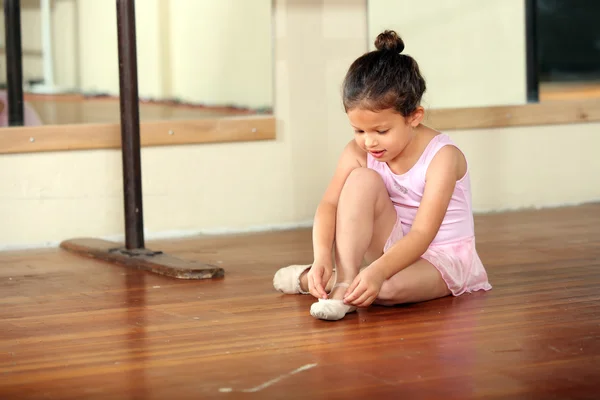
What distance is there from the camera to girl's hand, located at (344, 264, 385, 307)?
190 centimetres

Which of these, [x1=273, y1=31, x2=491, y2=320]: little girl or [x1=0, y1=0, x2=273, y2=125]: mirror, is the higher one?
[x1=0, y1=0, x2=273, y2=125]: mirror

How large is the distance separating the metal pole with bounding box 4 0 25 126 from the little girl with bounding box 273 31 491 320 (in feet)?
4.35

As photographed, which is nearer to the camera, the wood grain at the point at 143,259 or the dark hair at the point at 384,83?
the dark hair at the point at 384,83

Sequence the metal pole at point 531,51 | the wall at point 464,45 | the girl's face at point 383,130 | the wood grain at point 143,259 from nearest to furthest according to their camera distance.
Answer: the girl's face at point 383,130
the wood grain at point 143,259
the wall at point 464,45
the metal pole at point 531,51

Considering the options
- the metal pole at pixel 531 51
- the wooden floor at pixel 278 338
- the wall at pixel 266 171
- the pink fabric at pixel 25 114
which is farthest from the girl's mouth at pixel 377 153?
the metal pole at pixel 531 51

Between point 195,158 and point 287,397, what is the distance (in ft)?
6.38

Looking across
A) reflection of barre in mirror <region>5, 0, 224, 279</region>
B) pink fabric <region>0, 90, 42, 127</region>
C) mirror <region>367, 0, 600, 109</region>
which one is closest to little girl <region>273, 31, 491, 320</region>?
reflection of barre in mirror <region>5, 0, 224, 279</region>

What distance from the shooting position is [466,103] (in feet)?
11.9

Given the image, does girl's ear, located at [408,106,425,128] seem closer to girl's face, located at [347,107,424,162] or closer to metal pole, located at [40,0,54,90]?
girl's face, located at [347,107,424,162]

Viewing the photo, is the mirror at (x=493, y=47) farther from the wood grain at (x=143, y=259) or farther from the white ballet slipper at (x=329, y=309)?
the white ballet slipper at (x=329, y=309)

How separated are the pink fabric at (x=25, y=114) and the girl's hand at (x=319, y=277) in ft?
4.81

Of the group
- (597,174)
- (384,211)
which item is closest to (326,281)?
(384,211)

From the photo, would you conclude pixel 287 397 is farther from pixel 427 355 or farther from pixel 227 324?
pixel 227 324

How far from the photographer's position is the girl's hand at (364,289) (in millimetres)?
1900
